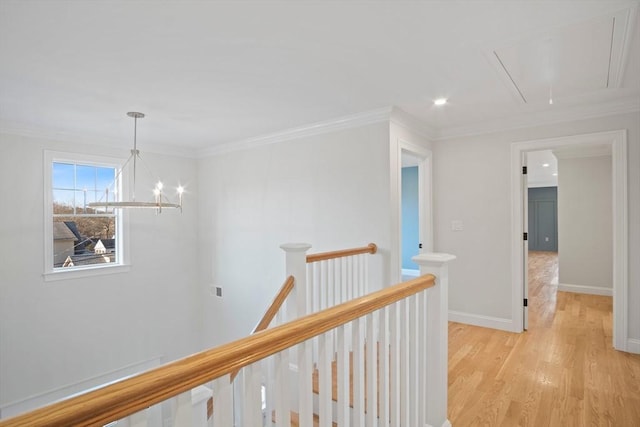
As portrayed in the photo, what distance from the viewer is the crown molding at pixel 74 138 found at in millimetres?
3682

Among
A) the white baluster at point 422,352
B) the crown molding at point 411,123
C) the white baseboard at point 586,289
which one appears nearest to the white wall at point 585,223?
the white baseboard at point 586,289

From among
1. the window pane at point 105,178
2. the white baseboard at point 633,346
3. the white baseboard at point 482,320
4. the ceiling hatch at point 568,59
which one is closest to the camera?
the ceiling hatch at point 568,59

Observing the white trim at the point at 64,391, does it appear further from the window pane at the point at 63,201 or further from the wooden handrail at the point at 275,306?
the window pane at the point at 63,201

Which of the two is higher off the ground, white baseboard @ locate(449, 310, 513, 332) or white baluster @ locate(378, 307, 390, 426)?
white baluster @ locate(378, 307, 390, 426)

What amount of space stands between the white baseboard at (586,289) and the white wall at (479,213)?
255cm

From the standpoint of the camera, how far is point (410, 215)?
7.21m

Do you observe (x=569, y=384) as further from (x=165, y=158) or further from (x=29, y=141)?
(x=29, y=141)

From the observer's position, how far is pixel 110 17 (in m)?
1.81

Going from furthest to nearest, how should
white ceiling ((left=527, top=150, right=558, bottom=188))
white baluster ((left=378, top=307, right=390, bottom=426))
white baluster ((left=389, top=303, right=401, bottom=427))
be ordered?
1. white ceiling ((left=527, top=150, right=558, bottom=188))
2. white baluster ((left=389, top=303, right=401, bottom=427))
3. white baluster ((left=378, top=307, right=390, bottom=426))

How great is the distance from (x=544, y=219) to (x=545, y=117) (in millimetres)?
8968

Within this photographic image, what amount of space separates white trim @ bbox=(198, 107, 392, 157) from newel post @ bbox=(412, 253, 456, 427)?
1.91m

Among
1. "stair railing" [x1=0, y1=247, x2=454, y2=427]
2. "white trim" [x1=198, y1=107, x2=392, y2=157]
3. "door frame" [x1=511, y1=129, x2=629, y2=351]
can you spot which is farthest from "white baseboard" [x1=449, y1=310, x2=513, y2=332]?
"white trim" [x1=198, y1=107, x2=392, y2=157]

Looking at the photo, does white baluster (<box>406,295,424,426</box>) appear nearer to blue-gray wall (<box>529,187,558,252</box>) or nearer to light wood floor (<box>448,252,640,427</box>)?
light wood floor (<box>448,252,640,427</box>)

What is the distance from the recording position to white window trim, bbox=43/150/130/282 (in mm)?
3906
